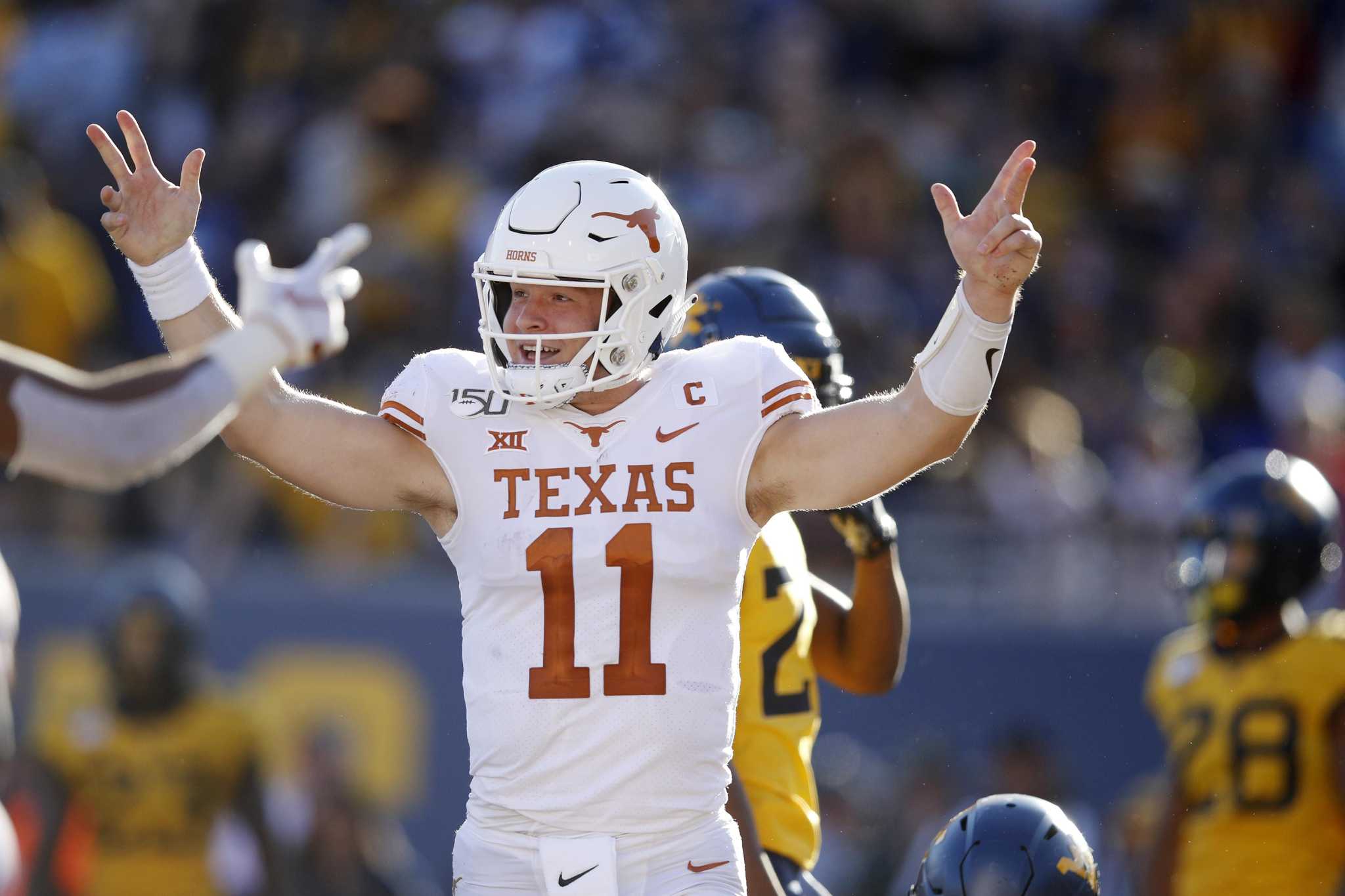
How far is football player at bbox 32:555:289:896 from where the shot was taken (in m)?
7.52

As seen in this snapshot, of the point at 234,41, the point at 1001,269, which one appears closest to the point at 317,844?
the point at 234,41

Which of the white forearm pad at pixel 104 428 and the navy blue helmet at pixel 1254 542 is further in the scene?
the navy blue helmet at pixel 1254 542

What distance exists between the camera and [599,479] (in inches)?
148

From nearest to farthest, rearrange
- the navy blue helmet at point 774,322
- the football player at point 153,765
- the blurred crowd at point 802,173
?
the navy blue helmet at point 774,322, the football player at point 153,765, the blurred crowd at point 802,173

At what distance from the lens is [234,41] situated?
11.6 m

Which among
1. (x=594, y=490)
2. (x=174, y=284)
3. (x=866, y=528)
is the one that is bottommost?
(x=866, y=528)

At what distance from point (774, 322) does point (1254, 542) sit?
6.48 ft

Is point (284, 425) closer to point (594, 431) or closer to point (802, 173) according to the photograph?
point (594, 431)

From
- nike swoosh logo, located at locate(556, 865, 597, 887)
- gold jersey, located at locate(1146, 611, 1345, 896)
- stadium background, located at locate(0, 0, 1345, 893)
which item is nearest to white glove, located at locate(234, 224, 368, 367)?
nike swoosh logo, located at locate(556, 865, 597, 887)

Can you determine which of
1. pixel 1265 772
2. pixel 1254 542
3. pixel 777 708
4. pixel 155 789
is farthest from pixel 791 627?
pixel 155 789

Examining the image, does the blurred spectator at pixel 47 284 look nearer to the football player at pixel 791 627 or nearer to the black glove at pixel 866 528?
the football player at pixel 791 627

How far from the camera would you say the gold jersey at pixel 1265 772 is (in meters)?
5.61

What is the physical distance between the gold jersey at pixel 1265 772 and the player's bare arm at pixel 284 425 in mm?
2822

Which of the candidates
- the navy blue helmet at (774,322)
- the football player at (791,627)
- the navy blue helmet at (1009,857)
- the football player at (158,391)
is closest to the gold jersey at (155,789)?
the football player at (791,627)
